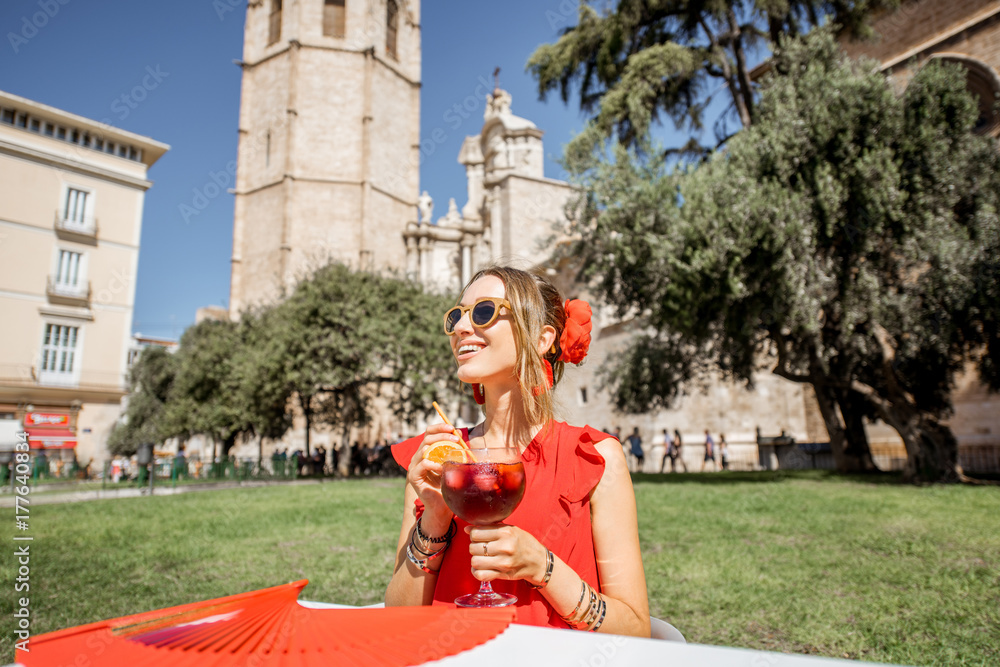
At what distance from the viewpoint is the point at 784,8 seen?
1534 centimetres

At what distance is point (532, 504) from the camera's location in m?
1.76

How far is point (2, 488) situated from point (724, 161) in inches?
882

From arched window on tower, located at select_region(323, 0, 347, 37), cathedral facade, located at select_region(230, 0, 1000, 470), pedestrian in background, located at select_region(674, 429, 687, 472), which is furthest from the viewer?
arched window on tower, located at select_region(323, 0, 347, 37)

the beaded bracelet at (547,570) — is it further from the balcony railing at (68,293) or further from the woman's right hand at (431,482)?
the balcony railing at (68,293)

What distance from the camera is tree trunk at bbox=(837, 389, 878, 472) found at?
53.9ft

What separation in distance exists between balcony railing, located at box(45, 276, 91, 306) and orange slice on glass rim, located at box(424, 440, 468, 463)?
37.0 metres

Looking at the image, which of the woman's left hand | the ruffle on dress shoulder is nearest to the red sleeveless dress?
the ruffle on dress shoulder

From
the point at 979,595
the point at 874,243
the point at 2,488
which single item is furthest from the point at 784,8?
the point at 2,488

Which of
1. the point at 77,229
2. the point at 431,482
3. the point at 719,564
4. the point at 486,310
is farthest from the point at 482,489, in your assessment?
the point at 77,229

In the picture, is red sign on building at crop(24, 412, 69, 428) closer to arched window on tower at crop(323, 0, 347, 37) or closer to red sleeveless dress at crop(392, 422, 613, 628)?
arched window on tower at crop(323, 0, 347, 37)

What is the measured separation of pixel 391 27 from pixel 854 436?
41221mm

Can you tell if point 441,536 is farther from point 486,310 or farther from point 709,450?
point 709,450

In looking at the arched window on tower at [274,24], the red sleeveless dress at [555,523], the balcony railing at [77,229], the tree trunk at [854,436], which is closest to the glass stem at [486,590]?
the red sleeveless dress at [555,523]

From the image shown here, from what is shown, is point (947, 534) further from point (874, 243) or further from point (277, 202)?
point (277, 202)
